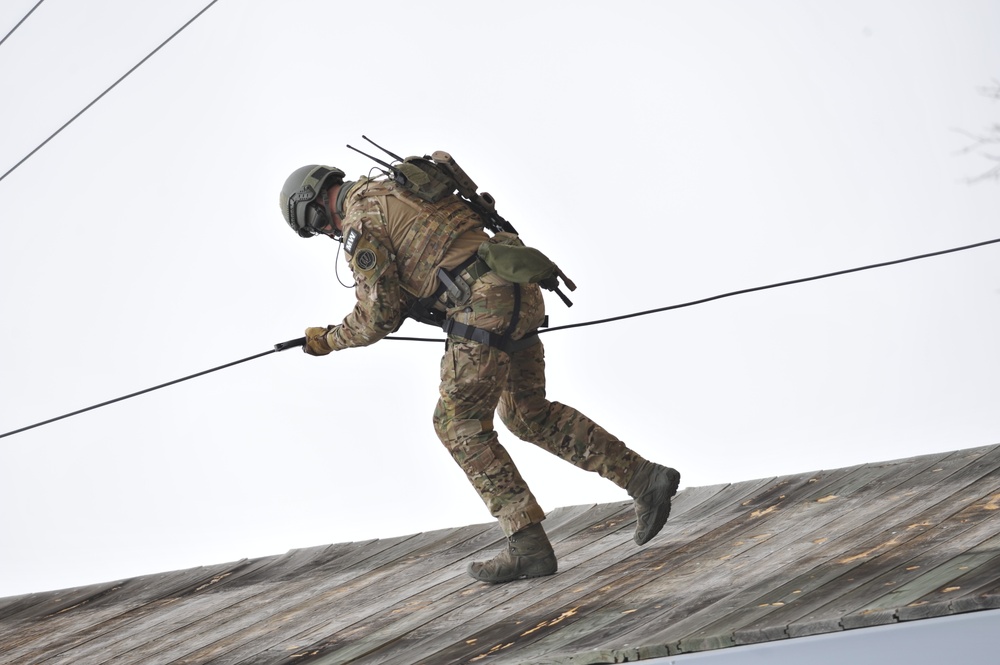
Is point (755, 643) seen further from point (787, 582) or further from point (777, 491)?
point (777, 491)

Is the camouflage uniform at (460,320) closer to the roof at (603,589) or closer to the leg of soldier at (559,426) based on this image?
the leg of soldier at (559,426)

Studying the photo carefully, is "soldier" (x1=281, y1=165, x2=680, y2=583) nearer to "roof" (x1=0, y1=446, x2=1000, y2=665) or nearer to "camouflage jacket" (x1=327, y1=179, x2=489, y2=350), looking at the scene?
"camouflage jacket" (x1=327, y1=179, x2=489, y2=350)

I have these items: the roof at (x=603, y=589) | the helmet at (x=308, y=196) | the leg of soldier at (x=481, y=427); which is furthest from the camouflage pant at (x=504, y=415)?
the helmet at (x=308, y=196)

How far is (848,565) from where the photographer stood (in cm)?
384

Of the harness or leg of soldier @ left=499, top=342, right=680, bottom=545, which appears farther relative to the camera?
leg of soldier @ left=499, top=342, right=680, bottom=545

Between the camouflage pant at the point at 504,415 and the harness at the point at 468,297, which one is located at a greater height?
the harness at the point at 468,297

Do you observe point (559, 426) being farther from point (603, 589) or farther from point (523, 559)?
point (603, 589)

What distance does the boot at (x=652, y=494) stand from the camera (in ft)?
14.8

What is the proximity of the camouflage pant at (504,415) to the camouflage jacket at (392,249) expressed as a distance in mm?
169

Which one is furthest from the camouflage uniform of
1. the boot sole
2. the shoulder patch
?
the boot sole

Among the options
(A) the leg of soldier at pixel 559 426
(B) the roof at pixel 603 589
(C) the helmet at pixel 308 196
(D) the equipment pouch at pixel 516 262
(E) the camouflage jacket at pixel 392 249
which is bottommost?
(B) the roof at pixel 603 589

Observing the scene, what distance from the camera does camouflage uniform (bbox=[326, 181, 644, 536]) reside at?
4.37 metres

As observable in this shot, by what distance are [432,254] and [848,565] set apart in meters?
1.68

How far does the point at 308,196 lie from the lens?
15.1 feet
